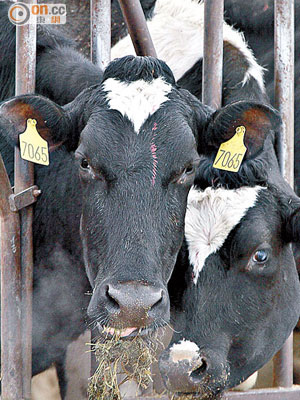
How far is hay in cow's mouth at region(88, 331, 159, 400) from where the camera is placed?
7.63 feet

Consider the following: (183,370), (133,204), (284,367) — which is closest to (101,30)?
(133,204)

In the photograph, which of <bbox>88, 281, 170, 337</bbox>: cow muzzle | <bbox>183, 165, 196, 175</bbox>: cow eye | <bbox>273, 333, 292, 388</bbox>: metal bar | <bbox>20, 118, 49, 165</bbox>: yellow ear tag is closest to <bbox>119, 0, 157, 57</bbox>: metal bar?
<bbox>20, 118, 49, 165</bbox>: yellow ear tag

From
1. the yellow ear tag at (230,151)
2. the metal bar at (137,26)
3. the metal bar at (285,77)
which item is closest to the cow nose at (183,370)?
the yellow ear tag at (230,151)

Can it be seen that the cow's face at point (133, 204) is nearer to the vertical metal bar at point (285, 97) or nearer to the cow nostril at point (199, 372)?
the cow nostril at point (199, 372)

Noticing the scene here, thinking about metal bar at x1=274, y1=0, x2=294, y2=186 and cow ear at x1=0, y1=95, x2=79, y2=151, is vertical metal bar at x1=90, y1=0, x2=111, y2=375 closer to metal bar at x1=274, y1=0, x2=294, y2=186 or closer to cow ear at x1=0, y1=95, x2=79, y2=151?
cow ear at x1=0, y1=95, x2=79, y2=151

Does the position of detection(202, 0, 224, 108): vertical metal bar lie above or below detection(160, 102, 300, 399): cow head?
above

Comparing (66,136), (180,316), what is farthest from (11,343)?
(66,136)

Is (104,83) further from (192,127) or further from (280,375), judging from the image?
(280,375)

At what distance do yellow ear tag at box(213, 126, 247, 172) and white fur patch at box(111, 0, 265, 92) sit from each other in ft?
2.23

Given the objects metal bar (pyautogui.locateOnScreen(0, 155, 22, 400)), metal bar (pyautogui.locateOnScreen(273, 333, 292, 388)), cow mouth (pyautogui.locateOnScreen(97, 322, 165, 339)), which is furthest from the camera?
metal bar (pyautogui.locateOnScreen(273, 333, 292, 388))

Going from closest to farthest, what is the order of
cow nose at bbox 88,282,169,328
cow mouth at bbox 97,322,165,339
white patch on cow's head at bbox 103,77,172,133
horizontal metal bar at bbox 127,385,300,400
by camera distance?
cow nose at bbox 88,282,169,328
cow mouth at bbox 97,322,165,339
white patch on cow's head at bbox 103,77,172,133
horizontal metal bar at bbox 127,385,300,400

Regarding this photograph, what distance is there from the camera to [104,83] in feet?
8.81

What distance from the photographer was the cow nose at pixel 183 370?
2.56 meters

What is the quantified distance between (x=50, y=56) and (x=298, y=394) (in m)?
2.04
